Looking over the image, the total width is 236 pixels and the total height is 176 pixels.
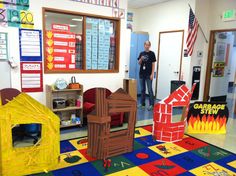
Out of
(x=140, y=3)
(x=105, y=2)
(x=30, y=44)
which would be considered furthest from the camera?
(x=140, y=3)

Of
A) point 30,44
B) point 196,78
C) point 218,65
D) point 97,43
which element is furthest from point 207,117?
point 30,44

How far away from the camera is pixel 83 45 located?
13.5 feet

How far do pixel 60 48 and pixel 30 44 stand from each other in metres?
0.54

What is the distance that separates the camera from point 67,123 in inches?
149

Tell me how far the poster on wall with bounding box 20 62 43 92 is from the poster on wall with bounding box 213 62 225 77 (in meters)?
4.75

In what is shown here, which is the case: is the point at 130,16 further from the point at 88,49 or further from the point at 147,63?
the point at 88,49

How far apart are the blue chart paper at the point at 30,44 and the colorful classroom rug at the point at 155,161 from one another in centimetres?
155

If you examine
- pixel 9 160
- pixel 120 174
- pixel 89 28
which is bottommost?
pixel 120 174

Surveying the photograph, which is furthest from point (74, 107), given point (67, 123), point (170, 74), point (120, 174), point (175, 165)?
point (170, 74)

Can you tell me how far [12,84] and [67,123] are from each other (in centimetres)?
113

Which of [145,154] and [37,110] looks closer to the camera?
[37,110]

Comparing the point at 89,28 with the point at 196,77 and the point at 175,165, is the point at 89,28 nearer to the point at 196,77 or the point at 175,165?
the point at 175,165

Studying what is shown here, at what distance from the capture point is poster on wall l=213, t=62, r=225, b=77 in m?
6.07

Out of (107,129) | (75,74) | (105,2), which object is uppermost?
(105,2)
